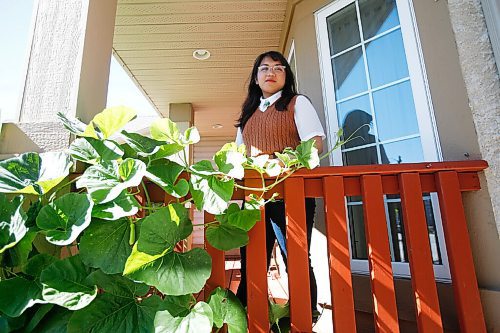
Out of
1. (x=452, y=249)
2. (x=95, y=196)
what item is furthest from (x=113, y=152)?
(x=452, y=249)

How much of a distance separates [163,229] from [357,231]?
1317mm

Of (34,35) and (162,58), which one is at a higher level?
(162,58)

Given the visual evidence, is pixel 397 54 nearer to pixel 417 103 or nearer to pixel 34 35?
pixel 417 103

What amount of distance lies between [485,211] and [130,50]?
10.8ft

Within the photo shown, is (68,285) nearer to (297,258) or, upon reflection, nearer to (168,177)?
(168,177)

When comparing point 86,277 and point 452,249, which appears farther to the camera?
point 452,249

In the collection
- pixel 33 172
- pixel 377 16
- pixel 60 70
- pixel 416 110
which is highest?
pixel 377 16

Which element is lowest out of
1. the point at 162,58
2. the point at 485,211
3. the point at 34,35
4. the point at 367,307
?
the point at 367,307

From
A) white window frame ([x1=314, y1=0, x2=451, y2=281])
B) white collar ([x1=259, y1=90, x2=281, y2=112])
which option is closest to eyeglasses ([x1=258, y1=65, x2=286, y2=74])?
white collar ([x1=259, y1=90, x2=281, y2=112])

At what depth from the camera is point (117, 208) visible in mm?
726

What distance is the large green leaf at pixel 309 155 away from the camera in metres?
0.91

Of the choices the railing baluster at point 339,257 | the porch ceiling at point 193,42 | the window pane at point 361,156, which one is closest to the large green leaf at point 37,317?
the railing baluster at point 339,257

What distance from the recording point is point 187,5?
2494mm

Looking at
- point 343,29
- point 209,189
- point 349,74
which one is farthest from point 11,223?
point 343,29
